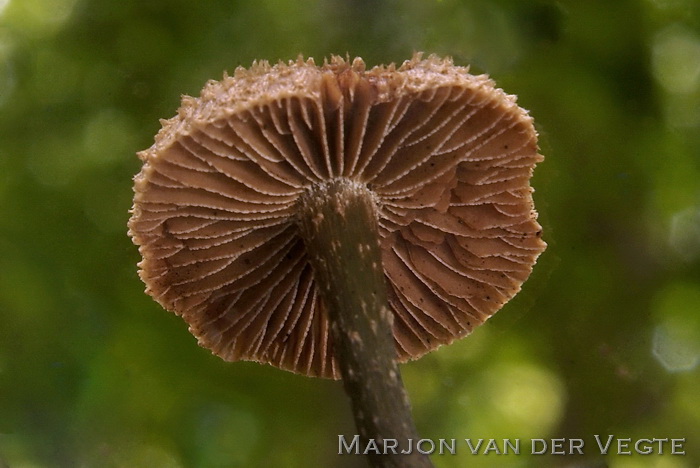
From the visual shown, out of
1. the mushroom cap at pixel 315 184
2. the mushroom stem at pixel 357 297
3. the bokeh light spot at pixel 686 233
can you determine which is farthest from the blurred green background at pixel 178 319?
the mushroom stem at pixel 357 297

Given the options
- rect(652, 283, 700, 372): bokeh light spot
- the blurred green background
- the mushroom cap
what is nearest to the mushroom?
the mushroom cap

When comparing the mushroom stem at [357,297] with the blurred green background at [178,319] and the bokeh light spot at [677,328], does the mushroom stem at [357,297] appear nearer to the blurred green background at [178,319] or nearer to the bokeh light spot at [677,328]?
the blurred green background at [178,319]

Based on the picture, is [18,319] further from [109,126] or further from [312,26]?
[312,26]

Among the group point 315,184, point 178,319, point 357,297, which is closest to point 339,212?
point 315,184

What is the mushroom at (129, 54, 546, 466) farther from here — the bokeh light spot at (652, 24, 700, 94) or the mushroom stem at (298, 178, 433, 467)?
the bokeh light spot at (652, 24, 700, 94)

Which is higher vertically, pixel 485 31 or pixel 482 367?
pixel 485 31

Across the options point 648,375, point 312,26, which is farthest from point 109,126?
point 648,375

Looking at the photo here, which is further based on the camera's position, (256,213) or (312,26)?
(312,26)
